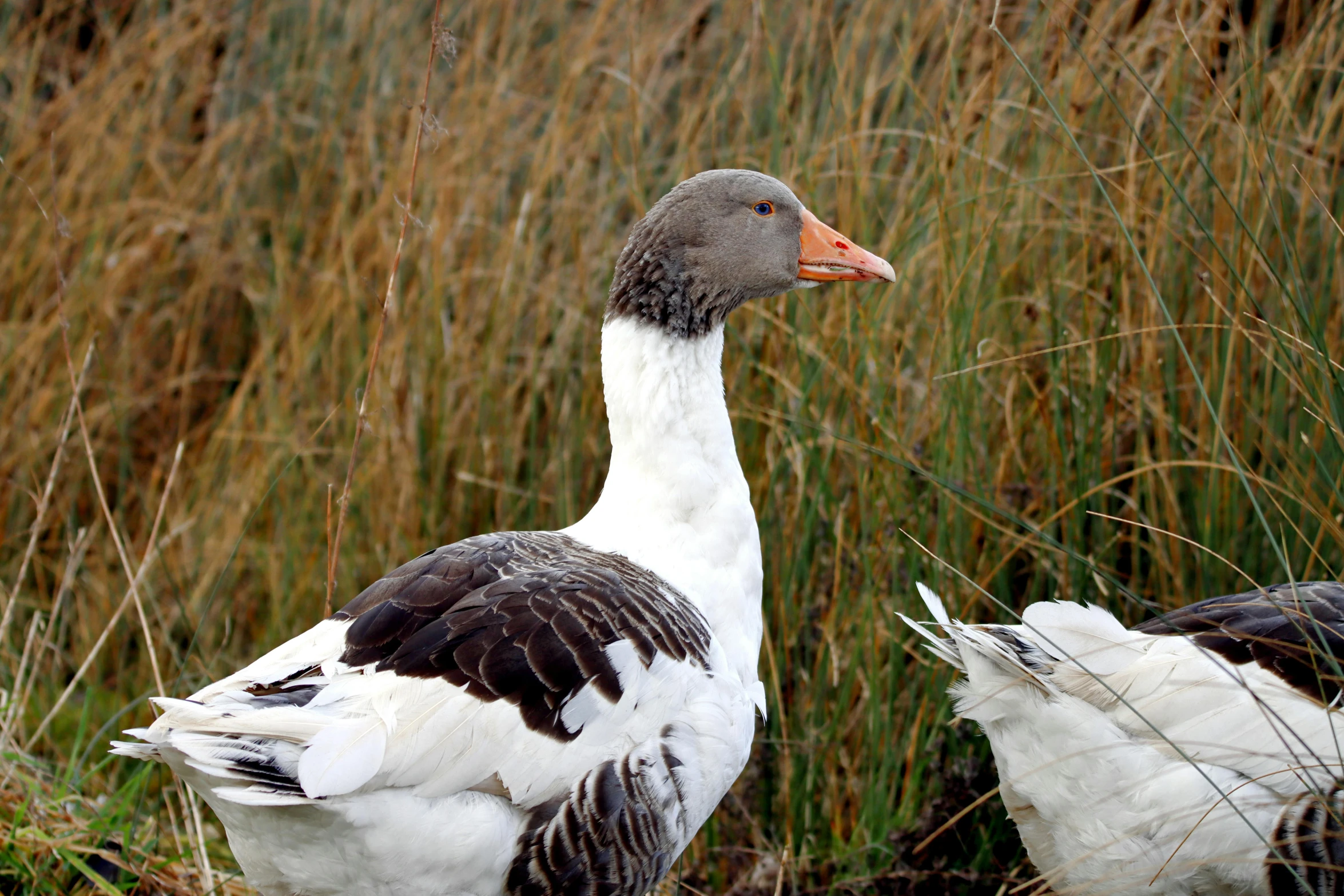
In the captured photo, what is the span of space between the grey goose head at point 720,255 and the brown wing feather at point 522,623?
0.80 metres

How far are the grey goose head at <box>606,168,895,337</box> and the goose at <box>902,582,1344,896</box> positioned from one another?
1123 millimetres

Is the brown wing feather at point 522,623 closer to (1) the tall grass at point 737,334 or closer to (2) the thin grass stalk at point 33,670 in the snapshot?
(1) the tall grass at point 737,334

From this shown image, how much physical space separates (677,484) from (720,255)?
0.69 meters

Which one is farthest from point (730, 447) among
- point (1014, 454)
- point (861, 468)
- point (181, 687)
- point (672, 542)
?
point (181, 687)

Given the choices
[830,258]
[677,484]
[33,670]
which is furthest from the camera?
[33,670]

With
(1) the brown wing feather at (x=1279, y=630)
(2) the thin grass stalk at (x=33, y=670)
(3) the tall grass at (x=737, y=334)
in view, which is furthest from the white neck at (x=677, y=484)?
(2) the thin grass stalk at (x=33, y=670)

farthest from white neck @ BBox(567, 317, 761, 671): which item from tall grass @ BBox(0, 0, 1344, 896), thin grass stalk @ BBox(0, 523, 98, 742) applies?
thin grass stalk @ BBox(0, 523, 98, 742)

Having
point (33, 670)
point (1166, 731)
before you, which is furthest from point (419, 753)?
point (33, 670)

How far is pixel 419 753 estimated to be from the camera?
110 inches

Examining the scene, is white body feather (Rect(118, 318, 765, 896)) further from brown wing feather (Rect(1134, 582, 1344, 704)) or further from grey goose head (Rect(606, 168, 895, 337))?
brown wing feather (Rect(1134, 582, 1344, 704))

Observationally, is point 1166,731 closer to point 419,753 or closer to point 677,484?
point 677,484

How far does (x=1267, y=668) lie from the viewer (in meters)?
3.21

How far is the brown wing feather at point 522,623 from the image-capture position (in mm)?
2957

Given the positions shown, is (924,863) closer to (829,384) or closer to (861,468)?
(861,468)
